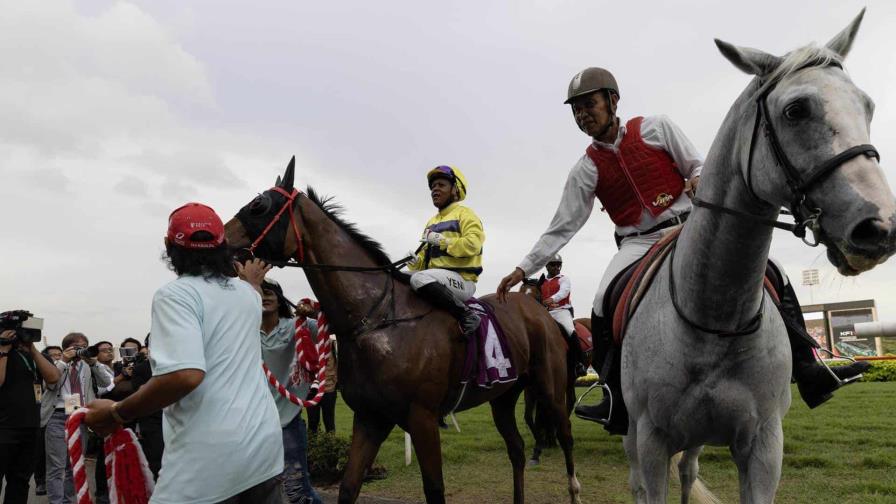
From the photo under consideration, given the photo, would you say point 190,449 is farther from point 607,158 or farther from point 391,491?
point 391,491

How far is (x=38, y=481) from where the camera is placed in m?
8.53

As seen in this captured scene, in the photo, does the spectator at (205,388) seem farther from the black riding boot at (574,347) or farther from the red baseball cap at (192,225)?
the black riding boot at (574,347)

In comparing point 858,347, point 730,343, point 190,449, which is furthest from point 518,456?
point 858,347

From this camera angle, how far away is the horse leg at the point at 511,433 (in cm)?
629

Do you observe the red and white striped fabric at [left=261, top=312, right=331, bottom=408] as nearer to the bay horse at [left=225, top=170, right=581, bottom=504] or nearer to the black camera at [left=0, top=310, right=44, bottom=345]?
the bay horse at [left=225, top=170, right=581, bottom=504]

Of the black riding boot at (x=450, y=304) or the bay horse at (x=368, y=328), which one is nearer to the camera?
the bay horse at (x=368, y=328)

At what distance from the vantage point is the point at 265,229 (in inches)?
198

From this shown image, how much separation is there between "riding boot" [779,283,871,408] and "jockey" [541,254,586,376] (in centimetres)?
470

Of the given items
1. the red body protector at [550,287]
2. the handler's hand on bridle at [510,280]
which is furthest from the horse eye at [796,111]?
the red body protector at [550,287]

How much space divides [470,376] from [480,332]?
0.44 m

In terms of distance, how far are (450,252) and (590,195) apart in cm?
153

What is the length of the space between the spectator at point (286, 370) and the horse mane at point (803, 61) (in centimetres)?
421

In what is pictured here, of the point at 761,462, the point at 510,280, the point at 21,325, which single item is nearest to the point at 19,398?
the point at 21,325

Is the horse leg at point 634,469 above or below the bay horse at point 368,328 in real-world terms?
below
